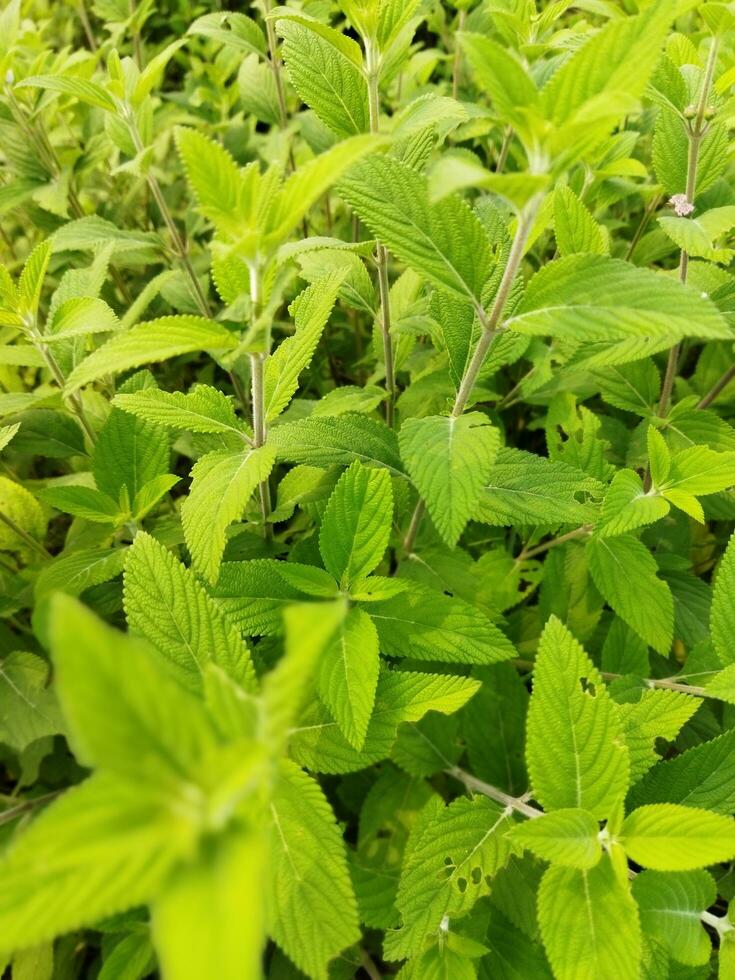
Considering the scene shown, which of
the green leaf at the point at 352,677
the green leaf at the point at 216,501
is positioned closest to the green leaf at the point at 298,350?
the green leaf at the point at 216,501

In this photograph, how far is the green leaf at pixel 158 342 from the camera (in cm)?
107

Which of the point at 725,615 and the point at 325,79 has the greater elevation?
the point at 325,79

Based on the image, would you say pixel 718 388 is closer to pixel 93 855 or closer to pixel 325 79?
pixel 325 79

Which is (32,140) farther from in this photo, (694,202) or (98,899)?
(98,899)

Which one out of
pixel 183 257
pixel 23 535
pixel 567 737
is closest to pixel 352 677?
pixel 567 737

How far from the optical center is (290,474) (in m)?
1.74

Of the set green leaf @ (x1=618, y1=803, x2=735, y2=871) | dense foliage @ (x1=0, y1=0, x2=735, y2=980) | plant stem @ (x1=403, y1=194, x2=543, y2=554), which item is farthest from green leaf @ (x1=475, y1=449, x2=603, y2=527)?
green leaf @ (x1=618, y1=803, x2=735, y2=871)

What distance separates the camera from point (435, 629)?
148 cm

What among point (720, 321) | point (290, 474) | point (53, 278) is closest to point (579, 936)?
point (720, 321)

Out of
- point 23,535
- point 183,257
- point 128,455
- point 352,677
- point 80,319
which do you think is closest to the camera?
point 352,677

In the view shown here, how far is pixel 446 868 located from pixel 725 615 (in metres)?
0.82

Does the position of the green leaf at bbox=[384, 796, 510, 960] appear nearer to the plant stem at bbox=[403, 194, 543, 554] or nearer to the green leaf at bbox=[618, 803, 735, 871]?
the green leaf at bbox=[618, 803, 735, 871]

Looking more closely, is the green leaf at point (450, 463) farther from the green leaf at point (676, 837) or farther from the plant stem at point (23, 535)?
the plant stem at point (23, 535)

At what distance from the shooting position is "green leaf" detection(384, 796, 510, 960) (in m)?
1.35
